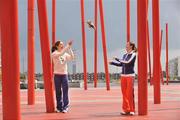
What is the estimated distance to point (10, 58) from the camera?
832 centimetres

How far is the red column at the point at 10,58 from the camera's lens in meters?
8.21

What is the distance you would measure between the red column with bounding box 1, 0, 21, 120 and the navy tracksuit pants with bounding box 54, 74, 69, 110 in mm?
3771

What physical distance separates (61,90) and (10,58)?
4.13 meters

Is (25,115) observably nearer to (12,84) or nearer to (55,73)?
(55,73)

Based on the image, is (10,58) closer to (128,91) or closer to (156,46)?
(128,91)

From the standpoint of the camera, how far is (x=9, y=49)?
827 cm

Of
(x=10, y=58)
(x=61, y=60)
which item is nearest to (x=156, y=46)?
(x=61, y=60)

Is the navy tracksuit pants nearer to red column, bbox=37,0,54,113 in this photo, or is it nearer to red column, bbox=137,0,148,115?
red column, bbox=37,0,54,113

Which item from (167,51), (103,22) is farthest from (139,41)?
(167,51)

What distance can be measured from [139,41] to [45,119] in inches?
113

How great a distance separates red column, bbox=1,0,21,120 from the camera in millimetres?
8211

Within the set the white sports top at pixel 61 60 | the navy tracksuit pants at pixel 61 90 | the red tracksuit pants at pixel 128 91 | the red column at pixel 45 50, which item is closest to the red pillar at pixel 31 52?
the red column at pixel 45 50

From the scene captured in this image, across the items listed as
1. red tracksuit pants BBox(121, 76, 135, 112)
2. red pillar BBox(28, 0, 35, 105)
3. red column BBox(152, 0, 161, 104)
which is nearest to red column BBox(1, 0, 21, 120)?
red tracksuit pants BBox(121, 76, 135, 112)

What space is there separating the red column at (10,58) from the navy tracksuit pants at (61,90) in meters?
3.77
